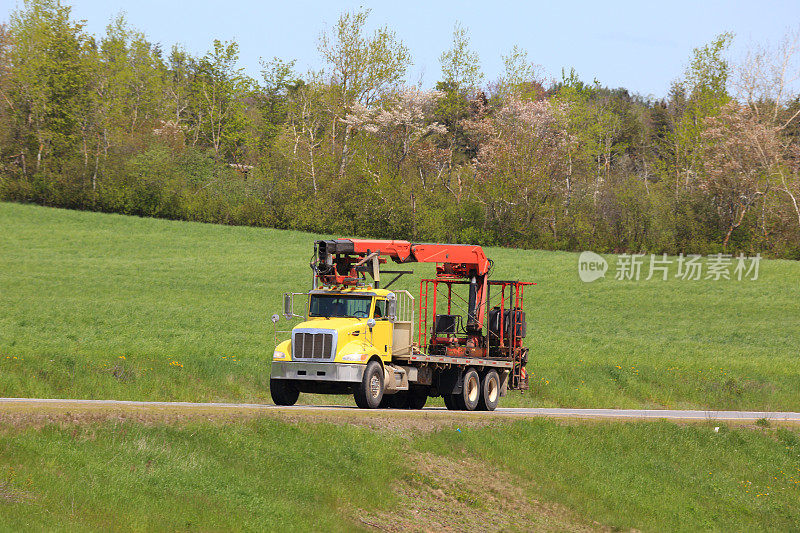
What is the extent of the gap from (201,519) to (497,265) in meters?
53.0

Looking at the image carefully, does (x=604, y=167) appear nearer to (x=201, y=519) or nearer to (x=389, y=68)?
(x=389, y=68)

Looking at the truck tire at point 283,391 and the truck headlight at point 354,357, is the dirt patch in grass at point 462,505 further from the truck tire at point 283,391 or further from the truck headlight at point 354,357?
the truck tire at point 283,391

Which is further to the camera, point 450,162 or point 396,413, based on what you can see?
point 450,162

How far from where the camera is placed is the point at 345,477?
15016mm

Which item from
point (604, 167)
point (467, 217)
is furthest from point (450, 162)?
point (604, 167)

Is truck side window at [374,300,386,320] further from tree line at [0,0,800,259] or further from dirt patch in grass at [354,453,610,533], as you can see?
tree line at [0,0,800,259]

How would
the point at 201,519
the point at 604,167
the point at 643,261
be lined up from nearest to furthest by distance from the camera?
1. the point at 201,519
2. the point at 643,261
3. the point at 604,167

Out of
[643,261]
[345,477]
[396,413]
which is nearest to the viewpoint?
[345,477]

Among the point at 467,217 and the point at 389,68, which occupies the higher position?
Answer: the point at 389,68

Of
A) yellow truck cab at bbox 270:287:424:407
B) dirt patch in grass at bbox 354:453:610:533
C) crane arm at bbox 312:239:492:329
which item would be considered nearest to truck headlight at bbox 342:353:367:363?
yellow truck cab at bbox 270:287:424:407

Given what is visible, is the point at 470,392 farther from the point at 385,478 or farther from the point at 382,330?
the point at 385,478

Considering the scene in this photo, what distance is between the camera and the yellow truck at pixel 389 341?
1980 centimetres

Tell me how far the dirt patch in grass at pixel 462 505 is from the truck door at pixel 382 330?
4.39 meters

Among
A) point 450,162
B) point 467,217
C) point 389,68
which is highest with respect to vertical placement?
point 389,68
